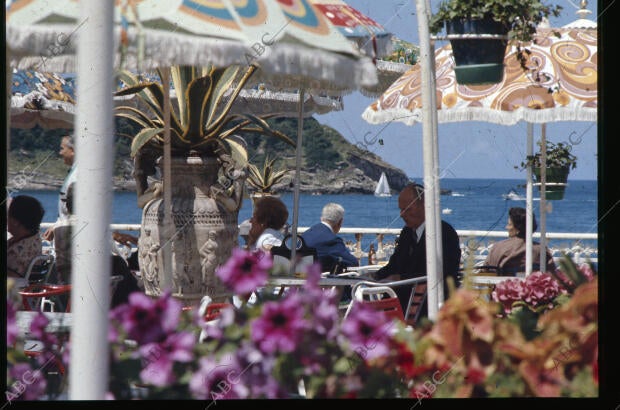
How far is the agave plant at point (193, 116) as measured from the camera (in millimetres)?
5398

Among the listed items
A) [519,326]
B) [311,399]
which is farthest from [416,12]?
[311,399]

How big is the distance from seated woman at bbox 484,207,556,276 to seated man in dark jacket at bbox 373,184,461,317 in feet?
4.99

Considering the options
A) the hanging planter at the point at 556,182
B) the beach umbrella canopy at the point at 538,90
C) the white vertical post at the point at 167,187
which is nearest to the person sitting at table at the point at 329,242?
the beach umbrella canopy at the point at 538,90

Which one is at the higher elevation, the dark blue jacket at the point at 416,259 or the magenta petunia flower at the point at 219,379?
the dark blue jacket at the point at 416,259

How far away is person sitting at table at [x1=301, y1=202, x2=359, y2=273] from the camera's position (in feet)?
19.4

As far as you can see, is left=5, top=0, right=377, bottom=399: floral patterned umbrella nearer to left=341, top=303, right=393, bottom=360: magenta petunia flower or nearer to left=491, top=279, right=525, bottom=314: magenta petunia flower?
left=341, top=303, right=393, bottom=360: magenta petunia flower

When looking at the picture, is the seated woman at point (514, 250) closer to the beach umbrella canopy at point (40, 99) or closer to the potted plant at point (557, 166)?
Answer: the potted plant at point (557, 166)

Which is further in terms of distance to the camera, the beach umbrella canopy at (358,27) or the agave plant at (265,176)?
the agave plant at (265,176)

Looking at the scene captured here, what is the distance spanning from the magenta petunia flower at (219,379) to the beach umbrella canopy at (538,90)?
2767 millimetres

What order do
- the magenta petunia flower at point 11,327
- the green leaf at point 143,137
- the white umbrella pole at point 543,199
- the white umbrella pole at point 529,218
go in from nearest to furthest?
1. the magenta petunia flower at point 11,327
2. the green leaf at point 143,137
3. the white umbrella pole at point 543,199
4. the white umbrella pole at point 529,218

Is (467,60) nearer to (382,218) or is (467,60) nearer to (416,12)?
(416,12)

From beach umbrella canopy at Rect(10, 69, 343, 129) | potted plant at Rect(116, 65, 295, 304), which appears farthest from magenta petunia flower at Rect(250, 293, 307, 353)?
beach umbrella canopy at Rect(10, 69, 343, 129)

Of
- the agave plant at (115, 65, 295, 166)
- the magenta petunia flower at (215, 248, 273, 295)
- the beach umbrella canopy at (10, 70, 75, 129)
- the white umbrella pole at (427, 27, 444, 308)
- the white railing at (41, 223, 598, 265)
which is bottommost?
the white railing at (41, 223, 598, 265)
